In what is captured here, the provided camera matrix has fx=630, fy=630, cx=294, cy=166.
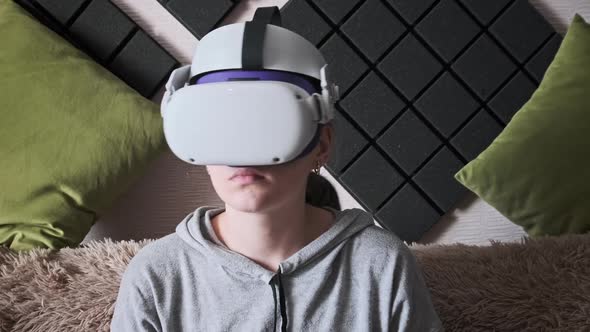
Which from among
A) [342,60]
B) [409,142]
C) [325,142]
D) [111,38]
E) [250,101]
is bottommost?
[409,142]

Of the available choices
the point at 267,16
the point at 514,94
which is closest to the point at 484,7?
the point at 514,94

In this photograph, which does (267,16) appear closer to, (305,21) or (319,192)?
(319,192)

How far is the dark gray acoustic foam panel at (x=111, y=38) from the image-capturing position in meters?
1.41

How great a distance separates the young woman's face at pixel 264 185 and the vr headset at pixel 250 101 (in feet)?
0.10

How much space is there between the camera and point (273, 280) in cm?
83

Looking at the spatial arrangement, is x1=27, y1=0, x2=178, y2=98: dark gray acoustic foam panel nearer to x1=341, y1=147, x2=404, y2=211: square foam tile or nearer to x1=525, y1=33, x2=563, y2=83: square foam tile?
x1=341, y1=147, x2=404, y2=211: square foam tile

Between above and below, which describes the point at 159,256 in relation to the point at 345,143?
above

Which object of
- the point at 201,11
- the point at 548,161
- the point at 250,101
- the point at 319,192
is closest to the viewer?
the point at 250,101

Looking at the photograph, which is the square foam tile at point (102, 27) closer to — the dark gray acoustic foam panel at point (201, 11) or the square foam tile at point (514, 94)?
the dark gray acoustic foam panel at point (201, 11)

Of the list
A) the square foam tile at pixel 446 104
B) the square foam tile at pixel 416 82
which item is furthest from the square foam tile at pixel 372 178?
the square foam tile at pixel 446 104

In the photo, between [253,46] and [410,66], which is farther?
[410,66]

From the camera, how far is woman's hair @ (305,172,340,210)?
42.8 inches

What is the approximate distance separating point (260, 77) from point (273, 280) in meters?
0.27

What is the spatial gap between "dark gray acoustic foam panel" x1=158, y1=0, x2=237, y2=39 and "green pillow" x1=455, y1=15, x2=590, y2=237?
628mm
